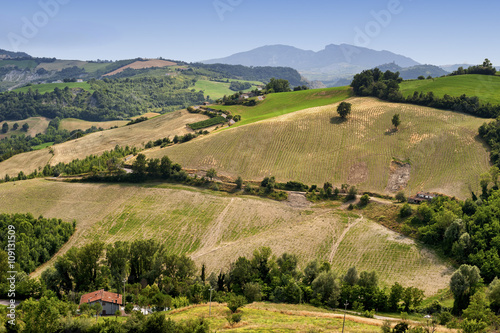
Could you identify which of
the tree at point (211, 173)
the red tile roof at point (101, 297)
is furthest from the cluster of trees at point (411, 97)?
the red tile roof at point (101, 297)

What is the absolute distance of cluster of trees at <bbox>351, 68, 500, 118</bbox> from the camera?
120m

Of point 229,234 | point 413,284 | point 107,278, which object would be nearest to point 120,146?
point 229,234

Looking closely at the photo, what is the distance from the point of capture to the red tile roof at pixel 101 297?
168 ft

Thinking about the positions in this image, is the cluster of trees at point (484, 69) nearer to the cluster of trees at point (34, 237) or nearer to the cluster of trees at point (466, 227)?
the cluster of trees at point (466, 227)

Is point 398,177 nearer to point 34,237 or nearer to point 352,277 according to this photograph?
point 352,277

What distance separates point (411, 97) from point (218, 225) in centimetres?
9291

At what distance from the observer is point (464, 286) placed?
51219 millimetres

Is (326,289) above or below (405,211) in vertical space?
below

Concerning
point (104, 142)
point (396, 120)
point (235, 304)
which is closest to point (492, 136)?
point (396, 120)

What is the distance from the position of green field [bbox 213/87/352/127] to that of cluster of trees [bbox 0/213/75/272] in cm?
7819

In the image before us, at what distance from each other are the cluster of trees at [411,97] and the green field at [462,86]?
191 inches

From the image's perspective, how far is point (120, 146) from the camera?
445 ft

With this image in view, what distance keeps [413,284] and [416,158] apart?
5101cm

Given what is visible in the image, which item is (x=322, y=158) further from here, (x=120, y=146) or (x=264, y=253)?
(x=120, y=146)
